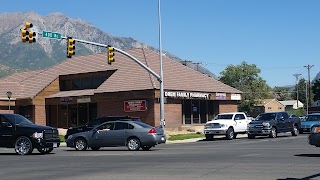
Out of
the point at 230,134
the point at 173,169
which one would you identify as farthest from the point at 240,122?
the point at 173,169

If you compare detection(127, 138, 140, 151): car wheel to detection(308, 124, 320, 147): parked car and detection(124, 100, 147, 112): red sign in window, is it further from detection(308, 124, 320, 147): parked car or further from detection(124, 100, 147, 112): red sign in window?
detection(124, 100, 147, 112): red sign in window

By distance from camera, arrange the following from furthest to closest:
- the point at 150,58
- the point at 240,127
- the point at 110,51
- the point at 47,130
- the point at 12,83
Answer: the point at 12,83
the point at 150,58
the point at 240,127
the point at 110,51
the point at 47,130

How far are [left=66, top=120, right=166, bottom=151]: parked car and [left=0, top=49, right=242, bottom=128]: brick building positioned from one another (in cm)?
1949

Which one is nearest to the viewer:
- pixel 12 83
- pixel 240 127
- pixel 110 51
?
pixel 110 51

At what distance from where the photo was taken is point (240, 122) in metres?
37.5

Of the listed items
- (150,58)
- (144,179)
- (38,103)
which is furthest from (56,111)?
(144,179)

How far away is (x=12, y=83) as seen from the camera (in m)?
60.2

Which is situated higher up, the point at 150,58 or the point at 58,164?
the point at 150,58

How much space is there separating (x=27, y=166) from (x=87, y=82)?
38411 millimetres

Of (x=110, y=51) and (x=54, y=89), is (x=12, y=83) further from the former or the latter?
(x=110, y=51)

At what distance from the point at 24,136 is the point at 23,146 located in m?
0.58

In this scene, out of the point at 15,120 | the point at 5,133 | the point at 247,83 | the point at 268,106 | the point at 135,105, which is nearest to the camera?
the point at 5,133

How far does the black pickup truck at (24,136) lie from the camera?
22.0 meters

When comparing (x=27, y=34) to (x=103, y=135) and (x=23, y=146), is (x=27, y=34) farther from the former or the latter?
(x=23, y=146)
